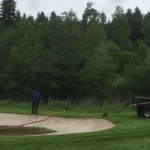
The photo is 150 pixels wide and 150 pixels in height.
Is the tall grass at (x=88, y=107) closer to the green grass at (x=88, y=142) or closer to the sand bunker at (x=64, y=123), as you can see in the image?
the sand bunker at (x=64, y=123)

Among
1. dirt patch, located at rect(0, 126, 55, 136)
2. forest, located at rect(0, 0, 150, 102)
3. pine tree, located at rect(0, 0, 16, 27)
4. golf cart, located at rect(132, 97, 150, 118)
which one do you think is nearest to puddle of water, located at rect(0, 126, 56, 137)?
dirt patch, located at rect(0, 126, 55, 136)

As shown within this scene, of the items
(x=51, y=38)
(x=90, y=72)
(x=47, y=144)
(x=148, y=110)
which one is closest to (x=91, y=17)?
(x=51, y=38)

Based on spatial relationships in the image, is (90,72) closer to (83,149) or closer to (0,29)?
(83,149)

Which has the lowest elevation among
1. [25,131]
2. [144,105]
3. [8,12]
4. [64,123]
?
[25,131]

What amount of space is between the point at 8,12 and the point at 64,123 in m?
70.6

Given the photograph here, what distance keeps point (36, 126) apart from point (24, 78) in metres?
21.3

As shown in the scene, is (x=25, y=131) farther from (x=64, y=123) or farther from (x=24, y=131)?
(x=64, y=123)

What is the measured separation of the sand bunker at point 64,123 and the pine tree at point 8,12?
66303 millimetres

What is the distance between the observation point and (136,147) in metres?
10.6

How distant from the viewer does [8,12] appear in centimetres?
8412

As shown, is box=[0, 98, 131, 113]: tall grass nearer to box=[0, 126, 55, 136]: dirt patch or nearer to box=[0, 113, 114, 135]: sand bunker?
box=[0, 113, 114, 135]: sand bunker

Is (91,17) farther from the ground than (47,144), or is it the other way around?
(91,17)

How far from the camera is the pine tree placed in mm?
83562

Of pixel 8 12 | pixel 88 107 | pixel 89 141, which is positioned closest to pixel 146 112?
pixel 88 107
